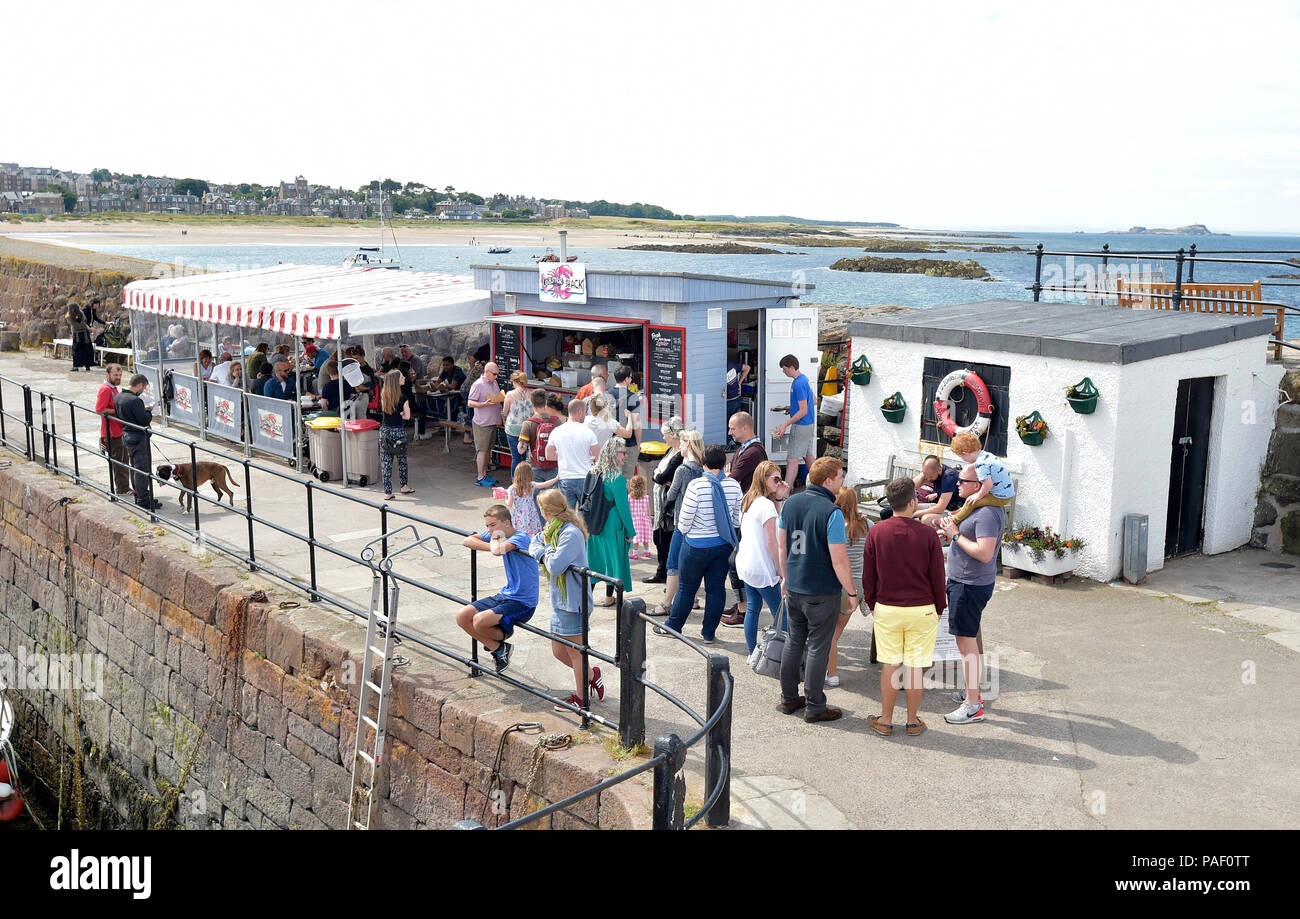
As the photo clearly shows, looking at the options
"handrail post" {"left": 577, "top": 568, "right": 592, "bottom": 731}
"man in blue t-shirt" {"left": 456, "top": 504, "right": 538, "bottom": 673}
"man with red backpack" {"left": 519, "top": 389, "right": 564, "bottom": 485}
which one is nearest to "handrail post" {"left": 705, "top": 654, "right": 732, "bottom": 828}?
"handrail post" {"left": 577, "top": 568, "right": 592, "bottom": 731}

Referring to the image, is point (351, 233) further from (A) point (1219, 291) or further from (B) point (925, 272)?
(A) point (1219, 291)

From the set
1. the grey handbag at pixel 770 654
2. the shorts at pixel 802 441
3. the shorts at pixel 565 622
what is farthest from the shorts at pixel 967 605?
the shorts at pixel 802 441

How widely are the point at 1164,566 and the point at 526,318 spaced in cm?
780

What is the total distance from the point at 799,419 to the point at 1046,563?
11.7 ft

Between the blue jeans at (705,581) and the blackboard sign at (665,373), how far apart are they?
4631 millimetres

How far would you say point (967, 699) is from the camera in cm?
701

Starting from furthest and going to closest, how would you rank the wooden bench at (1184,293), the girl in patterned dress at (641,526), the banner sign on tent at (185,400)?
the banner sign on tent at (185,400), the wooden bench at (1184,293), the girl in patterned dress at (641,526)

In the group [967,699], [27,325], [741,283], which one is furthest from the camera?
[27,325]

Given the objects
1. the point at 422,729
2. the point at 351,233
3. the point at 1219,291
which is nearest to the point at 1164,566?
the point at 1219,291

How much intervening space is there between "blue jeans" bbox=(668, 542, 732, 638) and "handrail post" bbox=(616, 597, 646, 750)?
201 centimetres

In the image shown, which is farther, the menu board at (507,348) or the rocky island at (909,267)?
the rocky island at (909,267)

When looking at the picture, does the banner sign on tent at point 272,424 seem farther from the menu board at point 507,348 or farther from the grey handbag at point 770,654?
the grey handbag at point 770,654

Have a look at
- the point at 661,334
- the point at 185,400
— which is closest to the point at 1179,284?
the point at 661,334

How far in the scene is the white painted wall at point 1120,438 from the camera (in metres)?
9.42
